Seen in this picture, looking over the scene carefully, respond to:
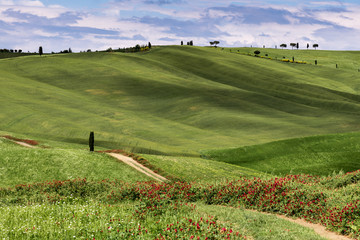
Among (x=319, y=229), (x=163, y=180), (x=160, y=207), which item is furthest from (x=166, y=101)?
(x=319, y=229)

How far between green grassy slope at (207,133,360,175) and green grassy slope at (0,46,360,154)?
8376mm

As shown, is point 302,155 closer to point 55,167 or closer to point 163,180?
point 163,180

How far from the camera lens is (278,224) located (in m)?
19.6

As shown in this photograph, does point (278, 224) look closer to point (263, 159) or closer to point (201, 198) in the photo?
point (201, 198)

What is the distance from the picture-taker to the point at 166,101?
94.7 m

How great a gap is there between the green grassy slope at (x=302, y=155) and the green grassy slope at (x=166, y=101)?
8.38 meters

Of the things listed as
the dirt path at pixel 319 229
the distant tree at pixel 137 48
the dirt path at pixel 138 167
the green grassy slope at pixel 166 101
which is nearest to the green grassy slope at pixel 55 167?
the dirt path at pixel 138 167

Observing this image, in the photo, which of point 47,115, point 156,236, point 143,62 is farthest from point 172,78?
point 156,236

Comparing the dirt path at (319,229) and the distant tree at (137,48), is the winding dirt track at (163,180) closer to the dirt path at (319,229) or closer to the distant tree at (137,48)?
the dirt path at (319,229)

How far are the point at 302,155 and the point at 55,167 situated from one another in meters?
28.0

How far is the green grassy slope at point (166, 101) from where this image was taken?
66.2 meters

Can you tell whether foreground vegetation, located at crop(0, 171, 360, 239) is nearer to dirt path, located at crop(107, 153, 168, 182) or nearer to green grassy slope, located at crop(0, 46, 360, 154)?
dirt path, located at crop(107, 153, 168, 182)

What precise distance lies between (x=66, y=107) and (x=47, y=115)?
11.9 metres

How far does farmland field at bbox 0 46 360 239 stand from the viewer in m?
18.9
